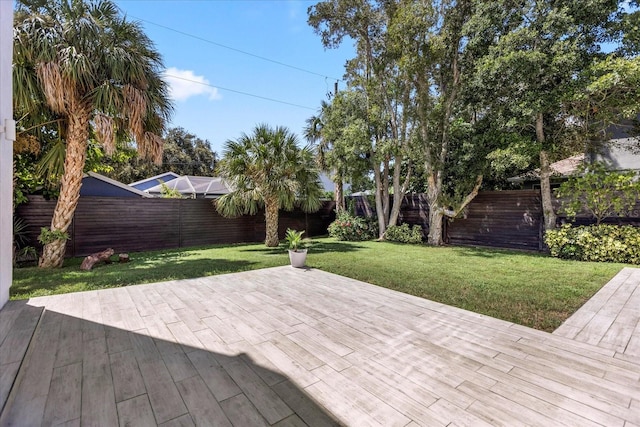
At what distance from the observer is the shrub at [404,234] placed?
1073 cm

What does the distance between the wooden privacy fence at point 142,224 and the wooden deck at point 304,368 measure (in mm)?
4572

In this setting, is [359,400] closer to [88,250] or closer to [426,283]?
[426,283]

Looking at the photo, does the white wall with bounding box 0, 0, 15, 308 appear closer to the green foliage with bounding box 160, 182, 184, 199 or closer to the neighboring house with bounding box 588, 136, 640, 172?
Answer: the green foliage with bounding box 160, 182, 184, 199

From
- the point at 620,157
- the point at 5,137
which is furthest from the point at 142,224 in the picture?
the point at 620,157

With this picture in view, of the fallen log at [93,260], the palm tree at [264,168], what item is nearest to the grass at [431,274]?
the fallen log at [93,260]

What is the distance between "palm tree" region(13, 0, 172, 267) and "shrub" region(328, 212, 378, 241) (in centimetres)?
694

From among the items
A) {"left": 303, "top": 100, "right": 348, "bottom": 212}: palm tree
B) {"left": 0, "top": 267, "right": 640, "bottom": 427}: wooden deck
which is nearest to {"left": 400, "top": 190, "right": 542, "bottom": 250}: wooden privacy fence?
{"left": 303, "top": 100, "right": 348, "bottom": 212}: palm tree

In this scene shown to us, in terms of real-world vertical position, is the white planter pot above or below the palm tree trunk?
below

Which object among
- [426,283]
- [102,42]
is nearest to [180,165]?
[102,42]

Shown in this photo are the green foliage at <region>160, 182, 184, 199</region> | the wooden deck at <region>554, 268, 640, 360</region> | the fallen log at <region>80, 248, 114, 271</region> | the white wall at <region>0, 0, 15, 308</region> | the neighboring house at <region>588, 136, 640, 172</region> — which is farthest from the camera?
the green foliage at <region>160, 182, 184, 199</region>

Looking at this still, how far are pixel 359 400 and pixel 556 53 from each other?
8.90m

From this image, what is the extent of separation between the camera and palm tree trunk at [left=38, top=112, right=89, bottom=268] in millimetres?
6188

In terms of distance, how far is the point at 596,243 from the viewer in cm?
708

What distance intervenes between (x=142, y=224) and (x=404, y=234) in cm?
871
